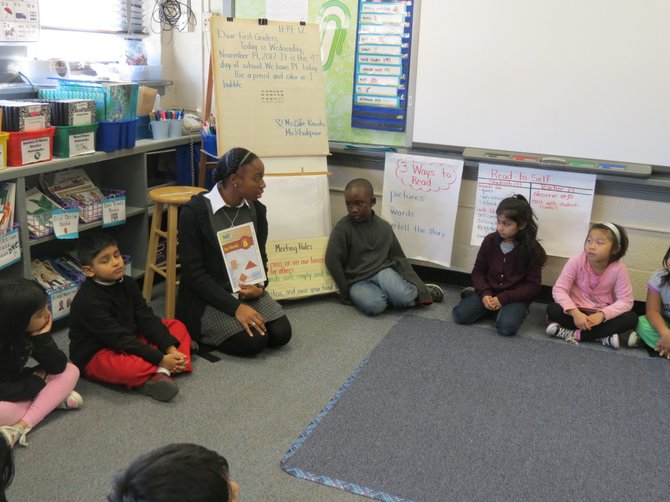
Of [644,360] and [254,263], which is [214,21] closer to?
[254,263]

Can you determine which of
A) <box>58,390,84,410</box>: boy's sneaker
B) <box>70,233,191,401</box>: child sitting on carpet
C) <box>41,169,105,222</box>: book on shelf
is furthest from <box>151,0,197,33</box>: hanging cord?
<box>58,390,84,410</box>: boy's sneaker

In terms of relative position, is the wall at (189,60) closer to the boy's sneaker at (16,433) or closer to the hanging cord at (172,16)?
the hanging cord at (172,16)

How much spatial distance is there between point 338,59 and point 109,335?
2.01 m

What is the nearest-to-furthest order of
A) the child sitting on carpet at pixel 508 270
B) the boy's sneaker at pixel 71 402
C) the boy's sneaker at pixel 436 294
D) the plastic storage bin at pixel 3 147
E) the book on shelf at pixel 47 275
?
the boy's sneaker at pixel 71 402 → the plastic storage bin at pixel 3 147 → the book on shelf at pixel 47 275 → the child sitting on carpet at pixel 508 270 → the boy's sneaker at pixel 436 294

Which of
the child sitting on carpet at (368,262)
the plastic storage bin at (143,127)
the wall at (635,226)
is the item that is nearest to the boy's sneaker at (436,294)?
the child sitting on carpet at (368,262)

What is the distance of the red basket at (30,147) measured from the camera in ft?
8.34

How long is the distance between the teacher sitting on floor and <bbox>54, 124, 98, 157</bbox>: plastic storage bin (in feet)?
1.65

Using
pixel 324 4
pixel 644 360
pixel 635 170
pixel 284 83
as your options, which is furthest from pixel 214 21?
pixel 644 360

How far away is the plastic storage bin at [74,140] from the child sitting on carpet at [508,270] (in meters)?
1.86

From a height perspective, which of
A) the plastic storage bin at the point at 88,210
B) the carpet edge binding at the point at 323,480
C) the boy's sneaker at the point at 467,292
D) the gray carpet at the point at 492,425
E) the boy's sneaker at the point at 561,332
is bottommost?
the carpet edge binding at the point at 323,480

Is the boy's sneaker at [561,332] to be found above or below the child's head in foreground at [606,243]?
below

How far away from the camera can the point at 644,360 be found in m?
2.93

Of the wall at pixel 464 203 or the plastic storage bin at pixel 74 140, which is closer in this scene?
the plastic storage bin at pixel 74 140

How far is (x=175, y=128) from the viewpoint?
136 inches
